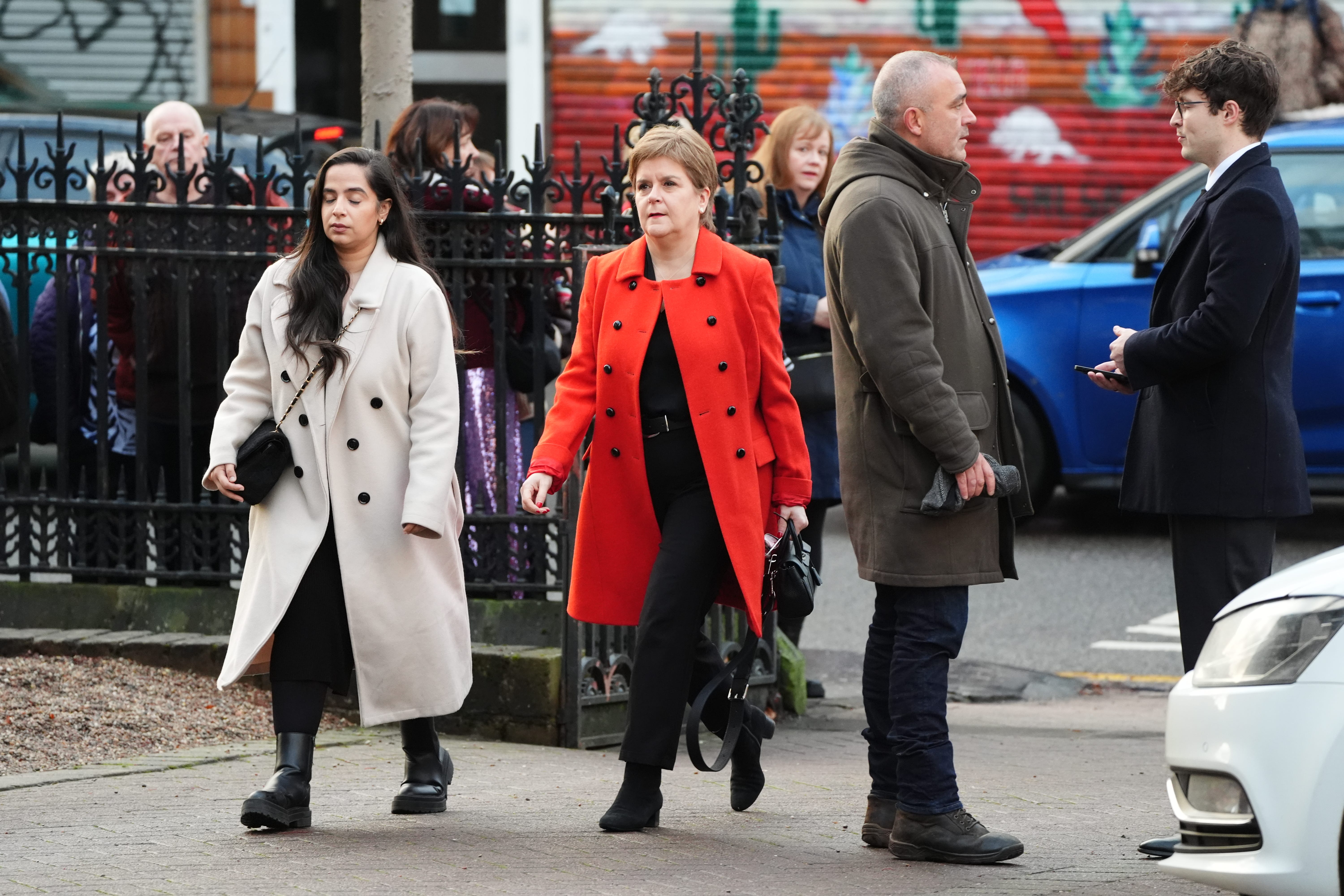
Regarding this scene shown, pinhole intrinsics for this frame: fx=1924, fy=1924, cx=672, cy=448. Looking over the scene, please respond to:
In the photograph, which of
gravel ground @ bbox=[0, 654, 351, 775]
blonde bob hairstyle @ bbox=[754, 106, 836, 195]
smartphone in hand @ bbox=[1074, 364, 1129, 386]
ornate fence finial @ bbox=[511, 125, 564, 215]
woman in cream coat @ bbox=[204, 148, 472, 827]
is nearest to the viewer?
smartphone in hand @ bbox=[1074, 364, 1129, 386]

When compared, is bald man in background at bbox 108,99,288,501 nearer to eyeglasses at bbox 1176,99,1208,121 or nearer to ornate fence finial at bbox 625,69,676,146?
ornate fence finial at bbox 625,69,676,146

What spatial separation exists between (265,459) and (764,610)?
1.34 metres

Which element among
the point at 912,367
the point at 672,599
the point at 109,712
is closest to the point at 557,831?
the point at 672,599

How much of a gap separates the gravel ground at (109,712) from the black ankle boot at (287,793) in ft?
3.73

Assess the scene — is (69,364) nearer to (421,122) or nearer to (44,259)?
(44,259)

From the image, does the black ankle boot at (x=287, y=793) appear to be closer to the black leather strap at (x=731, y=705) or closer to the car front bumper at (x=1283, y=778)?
the black leather strap at (x=731, y=705)

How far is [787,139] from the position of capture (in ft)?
22.7

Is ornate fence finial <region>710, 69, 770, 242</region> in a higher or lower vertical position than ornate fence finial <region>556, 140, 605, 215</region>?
higher

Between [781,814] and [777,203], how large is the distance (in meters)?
2.52

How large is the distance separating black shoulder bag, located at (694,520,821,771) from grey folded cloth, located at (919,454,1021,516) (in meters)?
0.49

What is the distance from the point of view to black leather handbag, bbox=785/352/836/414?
6.64 m

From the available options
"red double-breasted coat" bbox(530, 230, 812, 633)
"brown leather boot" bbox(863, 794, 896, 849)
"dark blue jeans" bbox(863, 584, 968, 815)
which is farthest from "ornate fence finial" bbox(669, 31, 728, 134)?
"brown leather boot" bbox(863, 794, 896, 849)

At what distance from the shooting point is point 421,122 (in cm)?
672

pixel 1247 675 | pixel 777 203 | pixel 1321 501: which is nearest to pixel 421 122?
pixel 777 203
